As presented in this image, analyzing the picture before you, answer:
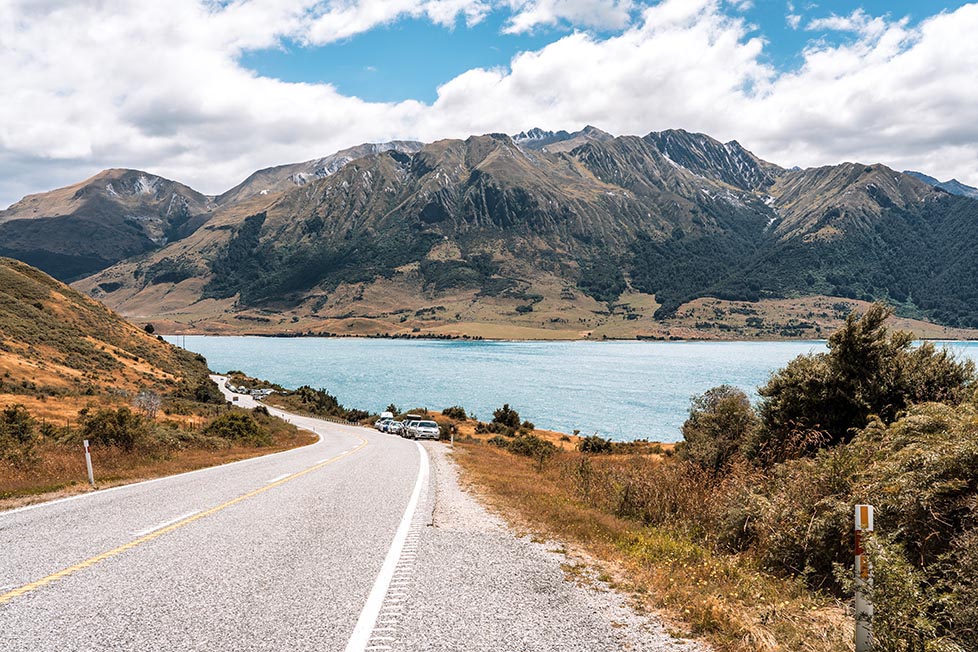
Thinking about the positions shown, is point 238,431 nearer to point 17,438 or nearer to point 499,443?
point 17,438

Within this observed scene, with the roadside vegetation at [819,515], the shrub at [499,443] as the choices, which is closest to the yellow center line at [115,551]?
the roadside vegetation at [819,515]

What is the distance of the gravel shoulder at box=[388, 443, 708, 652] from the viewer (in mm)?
5008

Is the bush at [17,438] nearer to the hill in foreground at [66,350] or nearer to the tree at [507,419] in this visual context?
the hill in foreground at [66,350]

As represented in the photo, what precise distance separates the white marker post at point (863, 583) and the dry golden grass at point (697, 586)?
28 centimetres

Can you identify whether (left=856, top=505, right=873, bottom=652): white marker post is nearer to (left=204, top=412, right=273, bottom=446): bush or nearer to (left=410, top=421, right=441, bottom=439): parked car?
(left=204, top=412, right=273, bottom=446): bush

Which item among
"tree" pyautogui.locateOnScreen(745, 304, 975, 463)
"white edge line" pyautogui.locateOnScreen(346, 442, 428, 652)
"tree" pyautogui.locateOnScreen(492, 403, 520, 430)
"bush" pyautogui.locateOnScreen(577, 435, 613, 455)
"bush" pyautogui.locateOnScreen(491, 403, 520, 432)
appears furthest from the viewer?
"tree" pyautogui.locateOnScreen(492, 403, 520, 430)

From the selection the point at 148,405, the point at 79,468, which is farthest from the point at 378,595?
the point at 148,405

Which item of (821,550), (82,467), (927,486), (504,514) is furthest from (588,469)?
(82,467)

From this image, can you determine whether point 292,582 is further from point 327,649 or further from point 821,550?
point 821,550

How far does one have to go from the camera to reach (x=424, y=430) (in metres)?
45.8

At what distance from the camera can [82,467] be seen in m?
17.2

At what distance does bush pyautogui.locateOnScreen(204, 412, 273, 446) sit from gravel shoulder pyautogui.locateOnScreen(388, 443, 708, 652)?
98.7 feet

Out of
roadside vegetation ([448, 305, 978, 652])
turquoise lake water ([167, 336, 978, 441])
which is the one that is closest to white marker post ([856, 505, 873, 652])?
roadside vegetation ([448, 305, 978, 652])

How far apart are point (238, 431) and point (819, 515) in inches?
1388
